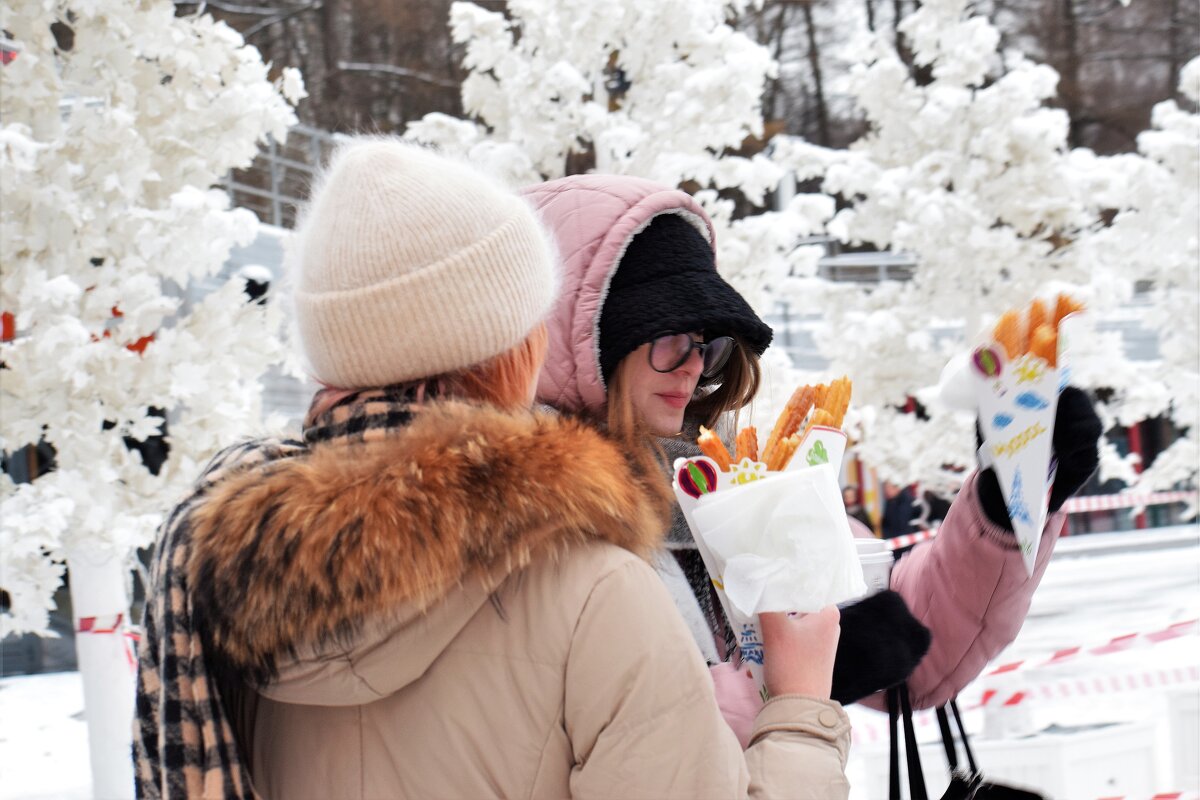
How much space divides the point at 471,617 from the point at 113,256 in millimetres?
5156

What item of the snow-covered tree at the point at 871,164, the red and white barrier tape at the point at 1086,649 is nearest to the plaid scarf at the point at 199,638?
the red and white barrier tape at the point at 1086,649

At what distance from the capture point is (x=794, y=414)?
67.8 inches

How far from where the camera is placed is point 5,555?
17.2 feet

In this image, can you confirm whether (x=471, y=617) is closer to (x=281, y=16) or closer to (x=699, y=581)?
(x=699, y=581)

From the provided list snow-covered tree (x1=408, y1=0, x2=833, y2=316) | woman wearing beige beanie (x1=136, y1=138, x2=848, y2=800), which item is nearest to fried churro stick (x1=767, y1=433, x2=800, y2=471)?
woman wearing beige beanie (x1=136, y1=138, x2=848, y2=800)

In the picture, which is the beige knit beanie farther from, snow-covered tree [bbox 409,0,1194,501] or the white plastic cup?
snow-covered tree [bbox 409,0,1194,501]

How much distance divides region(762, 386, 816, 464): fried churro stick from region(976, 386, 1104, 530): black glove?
1.16 feet

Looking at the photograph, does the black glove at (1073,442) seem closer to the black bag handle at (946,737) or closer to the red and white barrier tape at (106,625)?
the black bag handle at (946,737)

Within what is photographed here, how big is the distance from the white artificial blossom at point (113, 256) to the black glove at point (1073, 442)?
15.3 ft

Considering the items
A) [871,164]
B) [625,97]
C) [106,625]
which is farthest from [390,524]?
[871,164]

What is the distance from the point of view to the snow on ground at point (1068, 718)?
5.36m

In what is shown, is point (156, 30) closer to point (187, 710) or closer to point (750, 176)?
point (750, 176)

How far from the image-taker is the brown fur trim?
123cm

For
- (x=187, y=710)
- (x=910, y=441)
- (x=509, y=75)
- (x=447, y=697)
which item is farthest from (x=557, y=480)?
(x=910, y=441)
